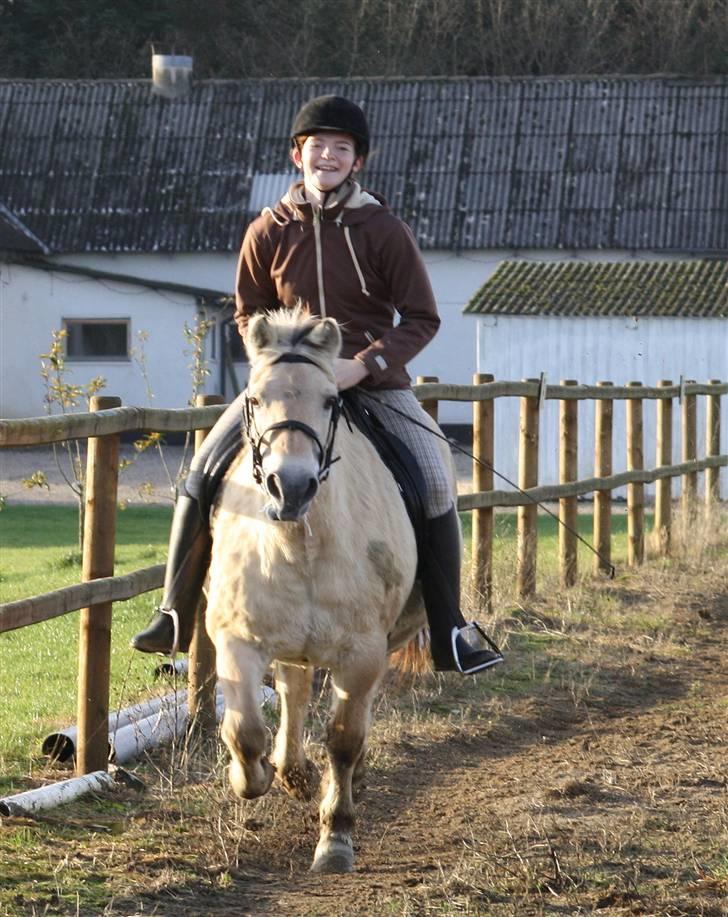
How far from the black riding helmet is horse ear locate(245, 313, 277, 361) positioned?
112 centimetres

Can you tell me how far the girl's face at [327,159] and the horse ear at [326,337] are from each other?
3.23 feet

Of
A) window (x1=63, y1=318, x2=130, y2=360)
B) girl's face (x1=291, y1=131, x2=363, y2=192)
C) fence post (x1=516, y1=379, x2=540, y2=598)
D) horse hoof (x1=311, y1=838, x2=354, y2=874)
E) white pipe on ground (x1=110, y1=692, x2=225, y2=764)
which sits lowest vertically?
horse hoof (x1=311, y1=838, x2=354, y2=874)

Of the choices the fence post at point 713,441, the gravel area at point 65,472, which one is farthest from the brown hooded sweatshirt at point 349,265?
the gravel area at point 65,472

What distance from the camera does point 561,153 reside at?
1401 inches

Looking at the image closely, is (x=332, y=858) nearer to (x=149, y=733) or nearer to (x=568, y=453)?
(x=149, y=733)

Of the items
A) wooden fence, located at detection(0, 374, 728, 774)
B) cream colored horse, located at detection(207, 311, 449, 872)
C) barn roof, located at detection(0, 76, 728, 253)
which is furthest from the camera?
barn roof, located at detection(0, 76, 728, 253)

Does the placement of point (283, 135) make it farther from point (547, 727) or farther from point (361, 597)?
point (361, 597)

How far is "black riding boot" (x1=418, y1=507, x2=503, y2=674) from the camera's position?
6.41 m

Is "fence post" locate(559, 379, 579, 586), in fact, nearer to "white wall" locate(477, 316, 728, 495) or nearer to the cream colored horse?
the cream colored horse

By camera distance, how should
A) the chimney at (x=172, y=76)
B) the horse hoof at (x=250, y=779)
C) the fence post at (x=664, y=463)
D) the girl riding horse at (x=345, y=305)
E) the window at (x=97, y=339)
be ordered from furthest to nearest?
1. the chimney at (x=172, y=76)
2. the window at (x=97, y=339)
3. the fence post at (x=664, y=463)
4. the girl riding horse at (x=345, y=305)
5. the horse hoof at (x=250, y=779)

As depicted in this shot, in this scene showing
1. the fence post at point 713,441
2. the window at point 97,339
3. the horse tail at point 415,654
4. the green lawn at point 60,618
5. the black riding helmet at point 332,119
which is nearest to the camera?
the black riding helmet at point 332,119

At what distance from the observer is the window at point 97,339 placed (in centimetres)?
3391

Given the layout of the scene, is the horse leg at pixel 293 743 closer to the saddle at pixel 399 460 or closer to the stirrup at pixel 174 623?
the stirrup at pixel 174 623

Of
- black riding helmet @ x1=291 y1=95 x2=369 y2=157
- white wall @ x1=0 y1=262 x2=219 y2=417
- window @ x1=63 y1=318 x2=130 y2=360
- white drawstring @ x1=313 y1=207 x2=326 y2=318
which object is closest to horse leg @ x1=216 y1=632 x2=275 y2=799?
white drawstring @ x1=313 y1=207 x2=326 y2=318
